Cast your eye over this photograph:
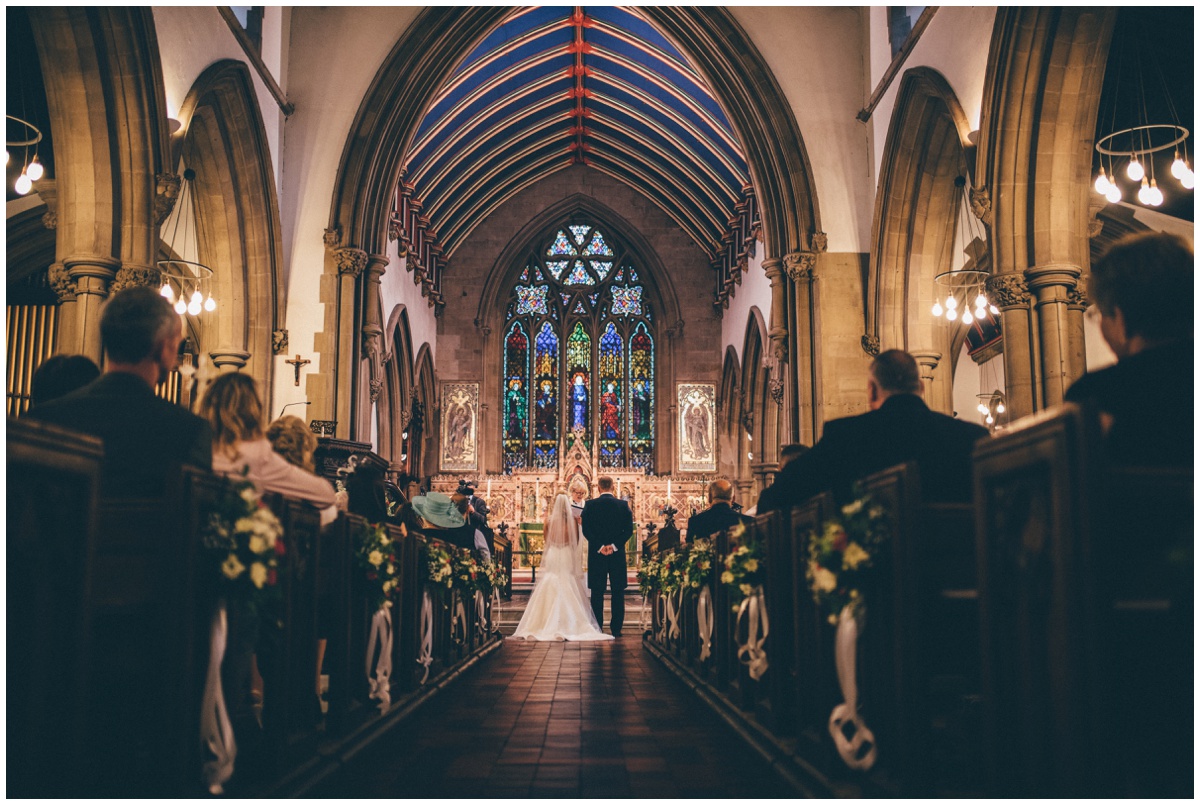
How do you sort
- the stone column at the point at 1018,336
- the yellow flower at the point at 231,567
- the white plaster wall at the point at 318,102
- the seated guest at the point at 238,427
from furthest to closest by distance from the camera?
the white plaster wall at the point at 318,102
the stone column at the point at 1018,336
the seated guest at the point at 238,427
the yellow flower at the point at 231,567

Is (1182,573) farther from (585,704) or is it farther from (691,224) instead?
(691,224)

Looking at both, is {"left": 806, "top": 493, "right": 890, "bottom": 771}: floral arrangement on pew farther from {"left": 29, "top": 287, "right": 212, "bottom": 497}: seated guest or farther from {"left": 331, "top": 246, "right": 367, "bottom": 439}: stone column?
{"left": 331, "top": 246, "right": 367, "bottom": 439}: stone column

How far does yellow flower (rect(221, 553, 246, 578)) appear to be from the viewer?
9.66 ft

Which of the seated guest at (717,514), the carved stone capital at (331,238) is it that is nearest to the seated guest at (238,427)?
the seated guest at (717,514)

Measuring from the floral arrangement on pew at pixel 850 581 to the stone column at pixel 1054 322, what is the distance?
6338 millimetres

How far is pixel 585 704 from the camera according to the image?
18.3ft

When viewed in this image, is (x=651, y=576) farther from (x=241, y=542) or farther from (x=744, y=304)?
(x=744, y=304)

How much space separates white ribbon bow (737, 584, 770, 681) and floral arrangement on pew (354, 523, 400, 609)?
1597 millimetres

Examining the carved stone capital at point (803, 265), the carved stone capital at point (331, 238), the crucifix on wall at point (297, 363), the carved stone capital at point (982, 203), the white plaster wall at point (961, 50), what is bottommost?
the crucifix on wall at point (297, 363)

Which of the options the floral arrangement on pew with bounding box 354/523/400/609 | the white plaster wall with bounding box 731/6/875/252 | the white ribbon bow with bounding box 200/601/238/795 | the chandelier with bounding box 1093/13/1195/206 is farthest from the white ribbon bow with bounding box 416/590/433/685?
the white plaster wall with bounding box 731/6/875/252

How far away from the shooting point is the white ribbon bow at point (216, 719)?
296 cm

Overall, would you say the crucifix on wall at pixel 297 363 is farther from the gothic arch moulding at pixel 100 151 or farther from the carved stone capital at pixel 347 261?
the gothic arch moulding at pixel 100 151

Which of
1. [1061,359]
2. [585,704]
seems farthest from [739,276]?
[585,704]

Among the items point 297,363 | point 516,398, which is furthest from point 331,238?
point 516,398
